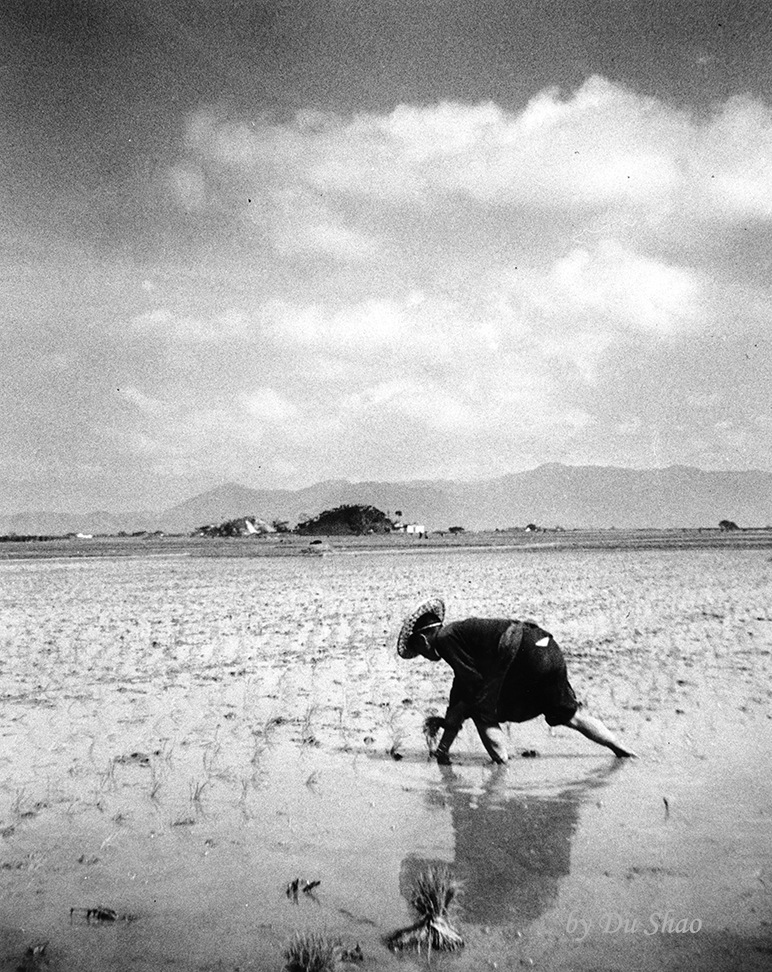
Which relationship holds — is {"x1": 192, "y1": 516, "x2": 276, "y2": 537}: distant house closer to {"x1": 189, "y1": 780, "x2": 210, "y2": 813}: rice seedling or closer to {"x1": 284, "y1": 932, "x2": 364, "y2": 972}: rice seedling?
{"x1": 189, "y1": 780, "x2": 210, "y2": 813}: rice seedling

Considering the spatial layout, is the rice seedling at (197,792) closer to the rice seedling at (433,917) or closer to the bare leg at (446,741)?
the bare leg at (446,741)

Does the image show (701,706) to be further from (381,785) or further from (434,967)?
(434,967)

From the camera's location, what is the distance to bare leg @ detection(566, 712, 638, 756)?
6.09 meters

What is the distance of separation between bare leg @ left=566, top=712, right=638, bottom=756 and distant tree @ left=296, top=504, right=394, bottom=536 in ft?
288

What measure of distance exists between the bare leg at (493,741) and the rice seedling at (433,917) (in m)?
1.84

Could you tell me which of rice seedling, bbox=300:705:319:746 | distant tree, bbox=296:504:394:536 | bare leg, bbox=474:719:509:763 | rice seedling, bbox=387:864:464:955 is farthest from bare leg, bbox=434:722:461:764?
distant tree, bbox=296:504:394:536

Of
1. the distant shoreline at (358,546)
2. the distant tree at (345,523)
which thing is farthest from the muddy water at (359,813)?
the distant tree at (345,523)

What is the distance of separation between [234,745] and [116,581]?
2048 centimetres

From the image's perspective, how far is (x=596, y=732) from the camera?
6.16 metres

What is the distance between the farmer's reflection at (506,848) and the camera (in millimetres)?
4074

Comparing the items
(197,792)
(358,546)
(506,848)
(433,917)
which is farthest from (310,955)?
(358,546)

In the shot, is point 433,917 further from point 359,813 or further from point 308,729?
point 308,729

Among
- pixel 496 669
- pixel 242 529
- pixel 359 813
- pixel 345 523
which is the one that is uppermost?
pixel 345 523

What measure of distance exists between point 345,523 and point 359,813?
91.0 metres
